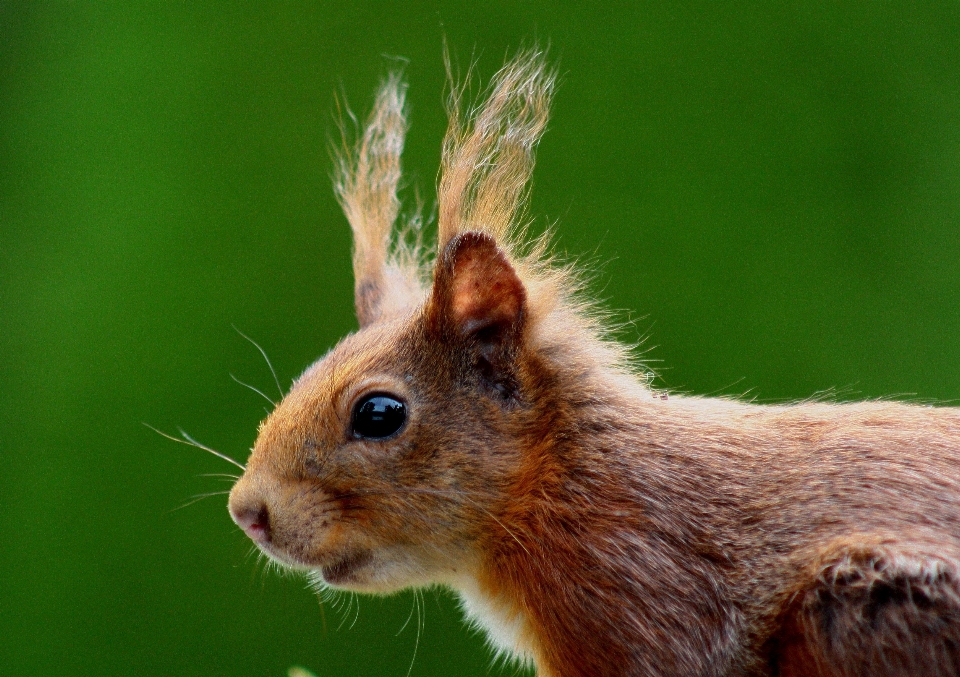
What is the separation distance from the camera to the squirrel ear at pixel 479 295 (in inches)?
69.1

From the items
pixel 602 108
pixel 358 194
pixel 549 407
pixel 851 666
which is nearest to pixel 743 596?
pixel 851 666

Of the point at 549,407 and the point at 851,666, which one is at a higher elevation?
the point at 549,407

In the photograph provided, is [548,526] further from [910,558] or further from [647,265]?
[647,265]

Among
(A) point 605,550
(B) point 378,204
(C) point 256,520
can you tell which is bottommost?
(C) point 256,520

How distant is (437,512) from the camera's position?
1752 mm

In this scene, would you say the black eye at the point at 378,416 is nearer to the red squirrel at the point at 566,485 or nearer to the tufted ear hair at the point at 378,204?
Answer: the red squirrel at the point at 566,485

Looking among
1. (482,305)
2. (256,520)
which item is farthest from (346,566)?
(482,305)

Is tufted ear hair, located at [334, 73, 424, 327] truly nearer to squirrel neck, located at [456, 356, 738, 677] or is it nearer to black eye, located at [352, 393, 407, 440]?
black eye, located at [352, 393, 407, 440]

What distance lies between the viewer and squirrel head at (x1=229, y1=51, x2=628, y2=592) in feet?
5.71

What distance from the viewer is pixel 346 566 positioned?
5.83 feet

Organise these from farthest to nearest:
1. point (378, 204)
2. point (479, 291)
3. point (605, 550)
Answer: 1. point (378, 204)
2. point (479, 291)
3. point (605, 550)

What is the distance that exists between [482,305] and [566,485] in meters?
0.33

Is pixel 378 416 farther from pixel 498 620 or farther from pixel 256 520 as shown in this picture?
pixel 498 620

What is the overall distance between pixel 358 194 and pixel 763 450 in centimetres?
99
